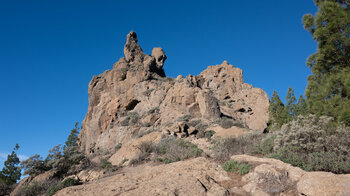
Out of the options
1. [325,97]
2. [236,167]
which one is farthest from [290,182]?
[325,97]

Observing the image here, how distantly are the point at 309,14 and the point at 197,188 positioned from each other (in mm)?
8621

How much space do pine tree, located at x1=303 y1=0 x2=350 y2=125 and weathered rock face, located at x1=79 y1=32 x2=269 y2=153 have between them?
1000cm

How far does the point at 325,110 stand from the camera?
25.2 feet

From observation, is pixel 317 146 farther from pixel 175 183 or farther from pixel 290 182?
pixel 175 183

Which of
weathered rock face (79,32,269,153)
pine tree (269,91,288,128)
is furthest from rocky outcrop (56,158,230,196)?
pine tree (269,91,288,128)

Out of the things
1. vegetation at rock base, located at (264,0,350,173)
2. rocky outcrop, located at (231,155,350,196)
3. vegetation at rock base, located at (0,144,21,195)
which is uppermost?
vegetation at rock base, located at (0,144,21,195)

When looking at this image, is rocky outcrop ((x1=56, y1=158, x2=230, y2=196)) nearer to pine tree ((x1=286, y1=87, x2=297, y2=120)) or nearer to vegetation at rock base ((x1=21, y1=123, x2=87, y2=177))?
vegetation at rock base ((x1=21, y1=123, x2=87, y2=177))

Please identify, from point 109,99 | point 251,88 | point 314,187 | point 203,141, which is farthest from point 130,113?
point 314,187

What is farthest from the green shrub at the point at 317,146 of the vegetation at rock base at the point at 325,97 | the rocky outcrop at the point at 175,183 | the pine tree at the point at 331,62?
the rocky outcrop at the point at 175,183

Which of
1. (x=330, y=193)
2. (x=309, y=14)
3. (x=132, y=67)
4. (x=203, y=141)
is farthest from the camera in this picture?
(x=132, y=67)

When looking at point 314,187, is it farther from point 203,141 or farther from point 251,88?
point 251,88

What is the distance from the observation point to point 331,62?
7977mm

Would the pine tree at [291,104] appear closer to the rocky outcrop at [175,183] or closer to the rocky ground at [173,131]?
the rocky ground at [173,131]

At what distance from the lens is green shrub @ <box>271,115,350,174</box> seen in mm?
5898
